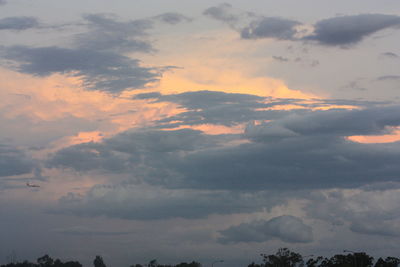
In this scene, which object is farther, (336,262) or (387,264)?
(336,262)

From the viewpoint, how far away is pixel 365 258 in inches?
7052

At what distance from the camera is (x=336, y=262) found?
18850cm

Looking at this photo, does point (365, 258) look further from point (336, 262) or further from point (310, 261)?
point (310, 261)

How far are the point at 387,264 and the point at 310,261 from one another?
30.7 metres

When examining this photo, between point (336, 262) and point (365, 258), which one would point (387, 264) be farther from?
point (336, 262)

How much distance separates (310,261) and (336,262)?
12513 mm

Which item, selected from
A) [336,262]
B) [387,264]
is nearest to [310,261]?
[336,262]

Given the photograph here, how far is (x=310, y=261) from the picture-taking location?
199375mm

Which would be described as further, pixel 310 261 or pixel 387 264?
pixel 310 261

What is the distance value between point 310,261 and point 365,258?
2412cm

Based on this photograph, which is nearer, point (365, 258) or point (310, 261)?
point (365, 258)

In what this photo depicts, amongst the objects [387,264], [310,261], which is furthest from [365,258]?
[310,261]

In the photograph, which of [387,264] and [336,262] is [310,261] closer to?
[336,262]
